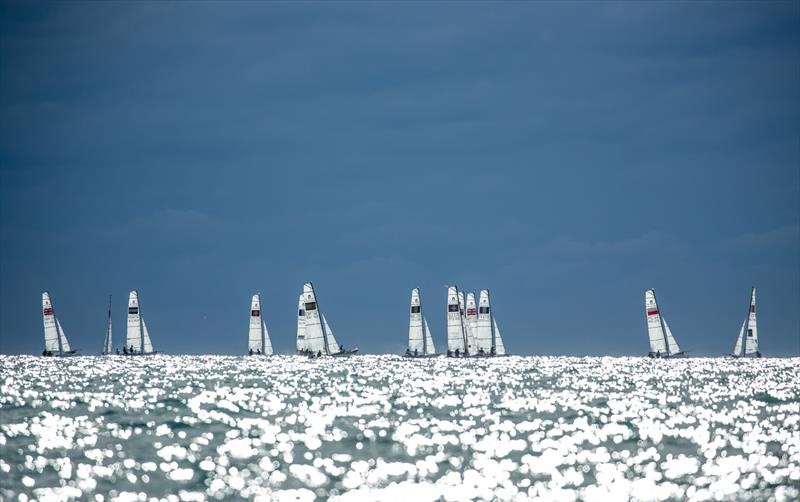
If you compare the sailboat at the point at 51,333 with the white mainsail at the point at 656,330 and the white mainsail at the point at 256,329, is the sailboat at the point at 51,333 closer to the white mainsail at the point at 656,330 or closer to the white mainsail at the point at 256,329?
the white mainsail at the point at 256,329

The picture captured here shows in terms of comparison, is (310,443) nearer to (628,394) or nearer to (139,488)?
(139,488)

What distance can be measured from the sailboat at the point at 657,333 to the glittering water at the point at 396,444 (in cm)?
5569

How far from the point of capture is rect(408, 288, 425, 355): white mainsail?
115m

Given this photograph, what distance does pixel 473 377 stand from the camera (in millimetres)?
74500

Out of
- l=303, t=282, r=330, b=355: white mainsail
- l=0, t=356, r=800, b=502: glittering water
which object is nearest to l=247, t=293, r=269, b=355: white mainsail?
l=303, t=282, r=330, b=355: white mainsail

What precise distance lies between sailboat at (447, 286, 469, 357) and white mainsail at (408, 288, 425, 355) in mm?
3231

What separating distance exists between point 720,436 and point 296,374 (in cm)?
4590

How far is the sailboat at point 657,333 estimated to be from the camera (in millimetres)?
113688

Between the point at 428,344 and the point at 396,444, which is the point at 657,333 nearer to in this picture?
the point at 428,344

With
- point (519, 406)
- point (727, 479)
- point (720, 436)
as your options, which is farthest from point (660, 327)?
point (727, 479)

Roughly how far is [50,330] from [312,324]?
45.9 m

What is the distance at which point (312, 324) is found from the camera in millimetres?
106375

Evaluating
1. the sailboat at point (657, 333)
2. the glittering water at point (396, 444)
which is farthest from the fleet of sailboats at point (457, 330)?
the glittering water at point (396, 444)

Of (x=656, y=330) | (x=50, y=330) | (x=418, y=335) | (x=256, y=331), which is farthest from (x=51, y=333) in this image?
(x=656, y=330)
